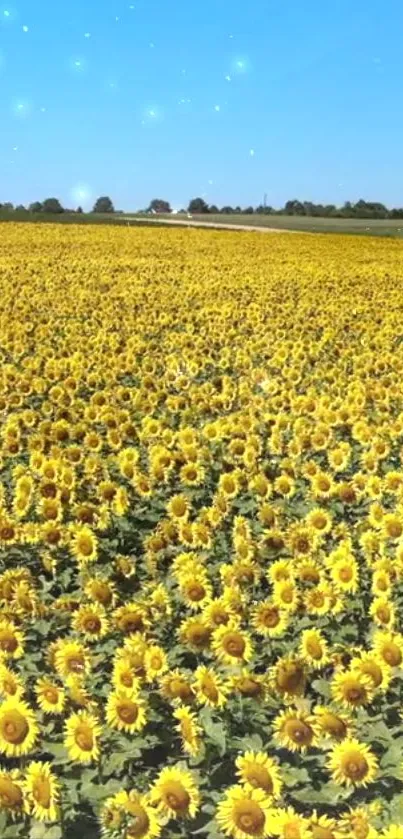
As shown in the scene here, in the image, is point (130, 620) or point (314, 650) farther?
point (130, 620)

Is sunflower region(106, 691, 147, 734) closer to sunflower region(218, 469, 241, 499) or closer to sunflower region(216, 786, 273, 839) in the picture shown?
sunflower region(216, 786, 273, 839)

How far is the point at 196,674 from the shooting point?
395cm

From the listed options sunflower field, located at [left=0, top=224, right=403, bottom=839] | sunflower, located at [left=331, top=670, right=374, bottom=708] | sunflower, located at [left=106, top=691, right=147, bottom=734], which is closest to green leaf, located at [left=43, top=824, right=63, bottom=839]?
sunflower field, located at [left=0, top=224, right=403, bottom=839]

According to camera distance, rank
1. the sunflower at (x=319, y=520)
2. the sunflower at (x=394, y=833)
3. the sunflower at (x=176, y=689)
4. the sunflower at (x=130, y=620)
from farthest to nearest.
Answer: the sunflower at (x=319, y=520), the sunflower at (x=130, y=620), the sunflower at (x=176, y=689), the sunflower at (x=394, y=833)

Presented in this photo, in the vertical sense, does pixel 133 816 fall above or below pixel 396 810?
above

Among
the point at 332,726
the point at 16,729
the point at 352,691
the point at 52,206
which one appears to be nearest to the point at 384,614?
the point at 352,691

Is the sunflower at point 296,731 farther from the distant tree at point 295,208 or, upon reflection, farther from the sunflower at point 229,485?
the distant tree at point 295,208

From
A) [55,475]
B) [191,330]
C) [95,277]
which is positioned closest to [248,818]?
[55,475]

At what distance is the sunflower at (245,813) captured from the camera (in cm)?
321

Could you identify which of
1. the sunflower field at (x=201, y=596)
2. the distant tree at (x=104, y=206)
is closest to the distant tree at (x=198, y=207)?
the distant tree at (x=104, y=206)

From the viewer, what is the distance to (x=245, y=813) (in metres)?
3.24

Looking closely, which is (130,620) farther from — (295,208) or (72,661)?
(295,208)

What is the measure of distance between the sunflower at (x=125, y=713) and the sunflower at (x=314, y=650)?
0.88 metres

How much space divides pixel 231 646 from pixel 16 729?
1.01 meters
